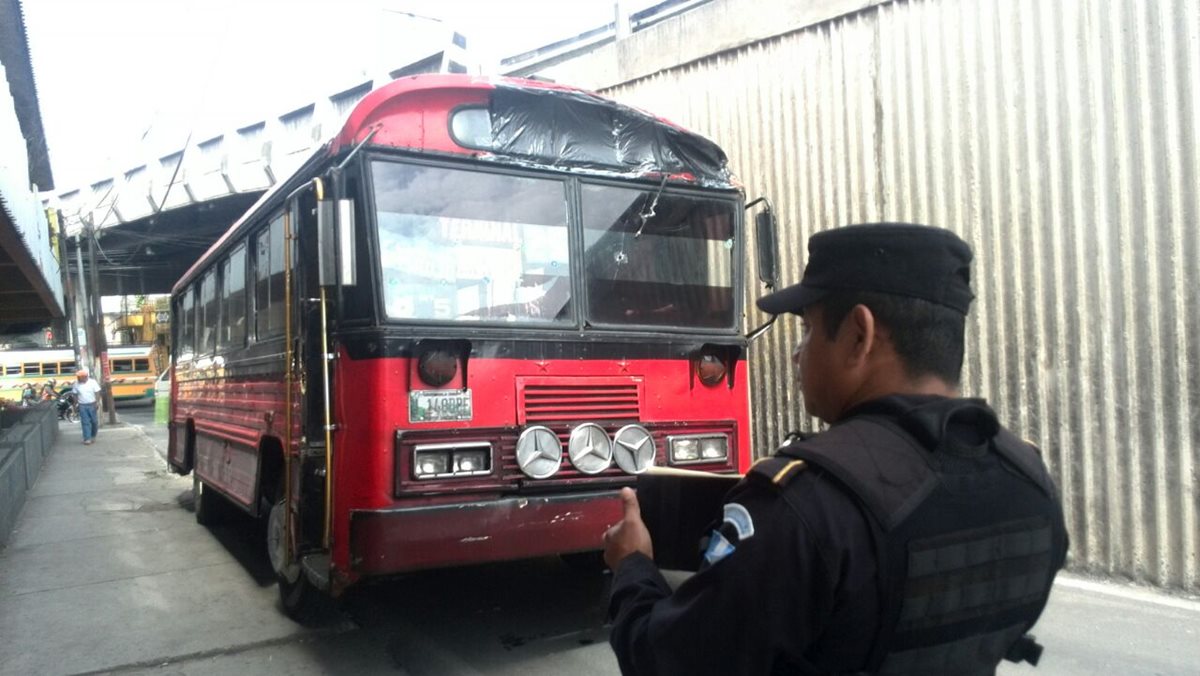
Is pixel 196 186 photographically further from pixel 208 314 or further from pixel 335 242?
pixel 335 242

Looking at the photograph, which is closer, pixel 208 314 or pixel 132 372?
pixel 208 314

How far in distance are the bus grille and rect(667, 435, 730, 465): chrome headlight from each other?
308 millimetres

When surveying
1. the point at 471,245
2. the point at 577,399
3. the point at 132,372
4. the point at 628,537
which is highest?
the point at 471,245

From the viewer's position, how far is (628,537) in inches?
67.2

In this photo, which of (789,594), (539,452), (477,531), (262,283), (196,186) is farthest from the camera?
(196,186)

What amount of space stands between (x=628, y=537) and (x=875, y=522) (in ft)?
1.84

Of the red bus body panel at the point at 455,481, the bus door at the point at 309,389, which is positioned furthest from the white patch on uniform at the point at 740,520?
the bus door at the point at 309,389

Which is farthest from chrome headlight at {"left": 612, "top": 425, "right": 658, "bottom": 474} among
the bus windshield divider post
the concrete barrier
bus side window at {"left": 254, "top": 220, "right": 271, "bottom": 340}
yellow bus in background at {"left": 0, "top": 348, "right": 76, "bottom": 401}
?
yellow bus in background at {"left": 0, "top": 348, "right": 76, "bottom": 401}

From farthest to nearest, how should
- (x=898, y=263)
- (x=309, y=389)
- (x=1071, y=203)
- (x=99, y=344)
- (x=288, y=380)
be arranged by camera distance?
(x=99, y=344)
(x=1071, y=203)
(x=288, y=380)
(x=309, y=389)
(x=898, y=263)

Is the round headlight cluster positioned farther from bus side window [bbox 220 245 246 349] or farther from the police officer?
bus side window [bbox 220 245 246 349]

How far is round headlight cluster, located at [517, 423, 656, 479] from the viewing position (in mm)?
4527

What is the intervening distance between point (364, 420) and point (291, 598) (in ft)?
6.24

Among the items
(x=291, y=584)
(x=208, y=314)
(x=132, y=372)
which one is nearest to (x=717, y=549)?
(x=291, y=584)

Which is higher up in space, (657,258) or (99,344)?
(99,344)
